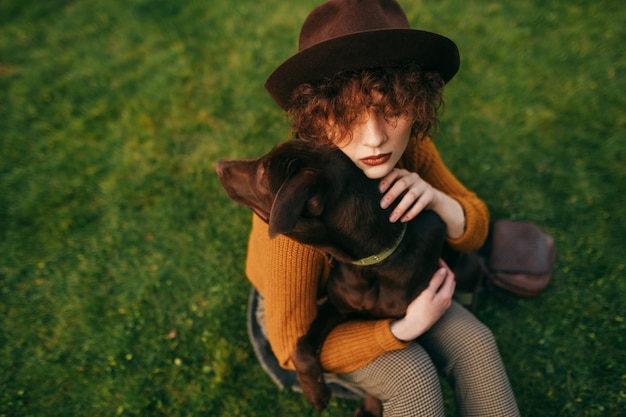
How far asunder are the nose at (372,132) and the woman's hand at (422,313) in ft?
2.84

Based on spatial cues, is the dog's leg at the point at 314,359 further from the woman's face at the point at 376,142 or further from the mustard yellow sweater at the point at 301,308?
the woman's face at the point at 376,142

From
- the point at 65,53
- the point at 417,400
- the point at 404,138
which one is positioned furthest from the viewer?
the point at 65,53

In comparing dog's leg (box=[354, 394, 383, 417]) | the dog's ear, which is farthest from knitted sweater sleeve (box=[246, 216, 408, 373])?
dog's leg (box=[354, 394, 383, 417])

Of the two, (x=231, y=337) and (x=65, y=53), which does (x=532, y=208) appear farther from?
(x=65, y=53)

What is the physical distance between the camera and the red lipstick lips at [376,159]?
5.86 feet

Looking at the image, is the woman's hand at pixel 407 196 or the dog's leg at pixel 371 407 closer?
the woman's hand at pixel 407 196

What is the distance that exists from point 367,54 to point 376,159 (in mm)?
427

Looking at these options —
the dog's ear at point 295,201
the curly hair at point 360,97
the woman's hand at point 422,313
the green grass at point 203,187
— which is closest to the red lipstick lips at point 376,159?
the curly hair at point 360,97

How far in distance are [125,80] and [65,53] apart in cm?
119

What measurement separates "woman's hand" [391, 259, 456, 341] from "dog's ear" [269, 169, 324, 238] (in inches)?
30.3

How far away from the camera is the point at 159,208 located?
3.88m

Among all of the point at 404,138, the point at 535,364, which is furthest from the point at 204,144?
the point at 535,364

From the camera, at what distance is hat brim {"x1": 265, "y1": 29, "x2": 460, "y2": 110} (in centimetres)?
155

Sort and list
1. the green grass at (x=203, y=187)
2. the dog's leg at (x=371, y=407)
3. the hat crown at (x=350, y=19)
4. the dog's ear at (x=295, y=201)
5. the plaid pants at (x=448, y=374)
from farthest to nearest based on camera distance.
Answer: the green grass at (x=203, y=187) < the dog's leg at (x=371, y=407) < the plaid pants at (x=448, y=374) < the hat crown at (x=350, y=19) < the dog's ear at (x=295, y=201)
